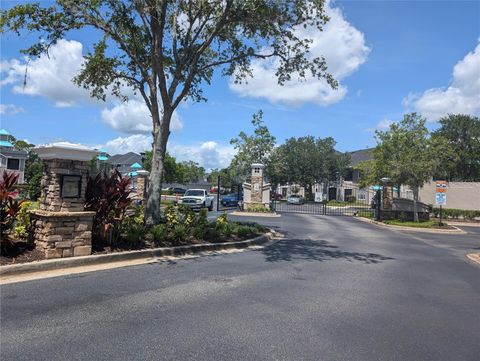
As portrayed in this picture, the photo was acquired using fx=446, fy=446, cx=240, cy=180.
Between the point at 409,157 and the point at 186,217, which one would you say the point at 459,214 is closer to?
A: the point at 409,157

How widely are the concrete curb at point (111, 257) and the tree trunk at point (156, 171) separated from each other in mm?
1616

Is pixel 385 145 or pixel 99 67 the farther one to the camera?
pixel 385 145

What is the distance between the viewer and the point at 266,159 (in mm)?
58875

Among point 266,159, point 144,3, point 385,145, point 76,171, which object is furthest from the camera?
point 266,159

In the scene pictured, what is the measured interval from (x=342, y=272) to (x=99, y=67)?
384 inches

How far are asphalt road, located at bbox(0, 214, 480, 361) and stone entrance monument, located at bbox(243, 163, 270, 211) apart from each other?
19.4 metres

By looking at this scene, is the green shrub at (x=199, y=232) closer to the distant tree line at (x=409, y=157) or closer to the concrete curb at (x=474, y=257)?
the concrete curb at (x=474, y=257)

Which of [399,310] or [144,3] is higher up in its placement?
[144,3]

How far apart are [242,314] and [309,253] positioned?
6439 millimetres

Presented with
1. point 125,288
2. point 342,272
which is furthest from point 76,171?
point 342,272

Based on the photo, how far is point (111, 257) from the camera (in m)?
8.88

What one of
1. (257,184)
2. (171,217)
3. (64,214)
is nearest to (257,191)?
(257,184)

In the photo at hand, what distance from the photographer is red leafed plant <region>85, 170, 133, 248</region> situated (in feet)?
31.3

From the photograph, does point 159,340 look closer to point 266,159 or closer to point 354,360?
point 354,360
